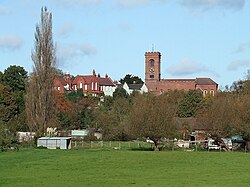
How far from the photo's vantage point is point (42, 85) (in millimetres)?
73875

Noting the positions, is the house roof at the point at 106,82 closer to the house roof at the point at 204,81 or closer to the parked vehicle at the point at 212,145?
the house roof at the point at 204,81

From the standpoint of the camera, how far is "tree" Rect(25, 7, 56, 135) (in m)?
73.2

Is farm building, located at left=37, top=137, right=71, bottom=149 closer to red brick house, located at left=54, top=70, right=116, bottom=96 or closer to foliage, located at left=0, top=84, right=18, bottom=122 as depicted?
foliage, located at left=0, top=84, right=18, bottom=122

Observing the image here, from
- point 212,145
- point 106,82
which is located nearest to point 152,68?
point 106,82

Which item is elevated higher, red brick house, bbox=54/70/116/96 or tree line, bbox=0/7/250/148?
red brick house, bbox=54/70/116/96

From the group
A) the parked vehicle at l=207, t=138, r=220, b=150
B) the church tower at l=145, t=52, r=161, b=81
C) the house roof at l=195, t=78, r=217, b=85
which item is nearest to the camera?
the parked vehicle at l=207, t=138, r=220, b=150

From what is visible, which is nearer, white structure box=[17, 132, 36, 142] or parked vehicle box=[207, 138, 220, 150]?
parked vehicle box=[207, 138, 220, 150]

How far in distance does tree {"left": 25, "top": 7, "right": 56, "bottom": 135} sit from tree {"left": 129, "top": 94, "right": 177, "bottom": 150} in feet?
35.2

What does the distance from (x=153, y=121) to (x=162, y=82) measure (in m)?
86.2

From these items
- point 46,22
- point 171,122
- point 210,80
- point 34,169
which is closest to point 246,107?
point 171,122

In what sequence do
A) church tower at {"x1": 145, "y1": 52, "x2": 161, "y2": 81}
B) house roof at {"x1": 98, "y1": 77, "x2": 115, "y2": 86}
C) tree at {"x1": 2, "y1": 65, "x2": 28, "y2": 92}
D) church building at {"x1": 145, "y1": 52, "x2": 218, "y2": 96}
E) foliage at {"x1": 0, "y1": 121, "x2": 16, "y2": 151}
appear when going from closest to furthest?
1. foliage at {"x1": 0, "y1": 121, "x2": 16, "y2": 151}
2. tree at {"x1": 2, "y1": 65, "x2": 28, "y2": 92}
3. church building at {"x1": 145, "y1": 52, "x2": 218, "y2": 96}
4. church tower at {"x1": 145, "y1": 52, "x2": 161, "y2": 81}
5. house roof at {"x1": 98, "y1": 77, "x2": 115, "y2": 86}

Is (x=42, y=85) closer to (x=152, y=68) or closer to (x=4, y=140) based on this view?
(x=4, y=140)

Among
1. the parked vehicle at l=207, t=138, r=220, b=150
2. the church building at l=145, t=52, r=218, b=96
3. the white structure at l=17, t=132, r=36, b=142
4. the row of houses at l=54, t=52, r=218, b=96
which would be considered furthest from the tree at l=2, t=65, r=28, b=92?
the parked vehicle at l=207, t=138, r=220, b=150

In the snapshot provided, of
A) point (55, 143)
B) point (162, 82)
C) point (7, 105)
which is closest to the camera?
point (55, 143)
